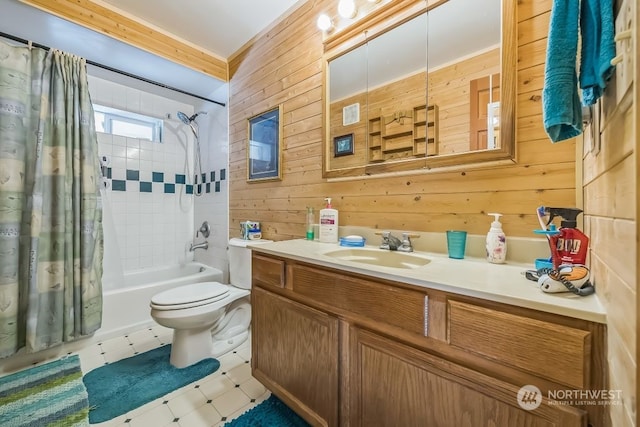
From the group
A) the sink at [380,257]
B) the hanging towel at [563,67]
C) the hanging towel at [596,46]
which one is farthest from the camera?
the sink at [380,257]

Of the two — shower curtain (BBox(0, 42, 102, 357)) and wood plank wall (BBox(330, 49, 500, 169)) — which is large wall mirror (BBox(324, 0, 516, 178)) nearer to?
wood plank wall (BBox(330, 49, 500, 169))

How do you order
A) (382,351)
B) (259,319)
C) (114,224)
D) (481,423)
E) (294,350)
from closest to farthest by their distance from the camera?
(481,423) → (382,351) → (294,350) → (259,319) → (114,224)

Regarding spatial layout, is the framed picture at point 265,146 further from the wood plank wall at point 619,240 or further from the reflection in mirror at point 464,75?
the wood plank wall at point 619,240

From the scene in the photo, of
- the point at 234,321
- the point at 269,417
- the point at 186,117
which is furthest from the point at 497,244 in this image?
the point at 186,117

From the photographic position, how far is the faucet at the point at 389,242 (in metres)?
1.23

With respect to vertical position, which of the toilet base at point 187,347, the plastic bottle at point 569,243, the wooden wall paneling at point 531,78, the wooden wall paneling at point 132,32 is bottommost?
the toilet base at point 187,347

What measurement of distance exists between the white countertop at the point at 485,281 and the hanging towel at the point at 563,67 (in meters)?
0.39

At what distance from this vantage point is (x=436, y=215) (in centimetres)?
117

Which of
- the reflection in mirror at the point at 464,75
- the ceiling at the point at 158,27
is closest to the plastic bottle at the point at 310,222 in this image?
the reflection in mirror at the point at 464,75

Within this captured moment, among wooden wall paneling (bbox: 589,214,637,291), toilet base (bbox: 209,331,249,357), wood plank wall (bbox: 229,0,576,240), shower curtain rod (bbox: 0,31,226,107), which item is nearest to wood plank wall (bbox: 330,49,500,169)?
wood plank wall (bbox: 229,0,576,240)

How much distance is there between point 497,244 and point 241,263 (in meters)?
1.64

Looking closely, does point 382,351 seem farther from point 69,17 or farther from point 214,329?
point 69,17

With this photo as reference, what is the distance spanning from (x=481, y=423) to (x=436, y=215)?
29.3 inches

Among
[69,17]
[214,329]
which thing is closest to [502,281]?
[214,329]
